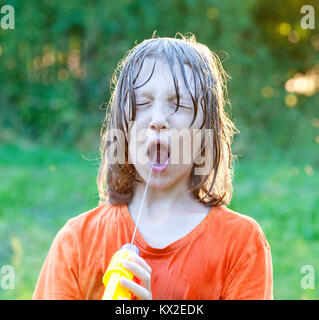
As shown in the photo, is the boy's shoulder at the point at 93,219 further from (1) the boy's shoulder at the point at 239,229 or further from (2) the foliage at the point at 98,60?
(2) the foliage at the point at 98,60

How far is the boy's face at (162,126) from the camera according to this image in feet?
4.62

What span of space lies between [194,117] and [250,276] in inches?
18.5

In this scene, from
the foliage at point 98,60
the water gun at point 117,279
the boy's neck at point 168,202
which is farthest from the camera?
the foliage at point 98,60

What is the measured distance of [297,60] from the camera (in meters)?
8.33

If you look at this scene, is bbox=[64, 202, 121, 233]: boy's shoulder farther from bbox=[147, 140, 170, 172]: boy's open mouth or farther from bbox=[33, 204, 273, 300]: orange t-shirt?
bbox=[147, 140, 170, 172]: boy's open mouth

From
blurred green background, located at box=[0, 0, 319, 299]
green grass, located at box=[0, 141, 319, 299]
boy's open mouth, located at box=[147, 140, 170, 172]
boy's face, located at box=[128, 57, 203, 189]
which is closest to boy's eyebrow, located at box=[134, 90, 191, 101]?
boy's face, located at box=[128, 57, 203, 189]

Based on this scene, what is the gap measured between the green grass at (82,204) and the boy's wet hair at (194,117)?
1.58 meters

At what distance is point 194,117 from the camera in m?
1.44

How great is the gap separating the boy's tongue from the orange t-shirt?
0.19 metres

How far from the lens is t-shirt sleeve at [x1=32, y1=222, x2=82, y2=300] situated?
1.41 metres

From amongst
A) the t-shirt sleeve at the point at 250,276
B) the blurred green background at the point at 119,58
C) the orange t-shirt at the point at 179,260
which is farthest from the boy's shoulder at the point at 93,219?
the blurred green background at the point at 119,58
